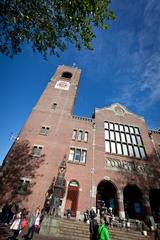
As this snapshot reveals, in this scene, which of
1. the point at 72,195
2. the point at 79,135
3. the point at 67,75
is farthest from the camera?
the point at 67,75

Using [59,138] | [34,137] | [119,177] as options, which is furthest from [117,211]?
[34,137]

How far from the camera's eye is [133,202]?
59.7ft

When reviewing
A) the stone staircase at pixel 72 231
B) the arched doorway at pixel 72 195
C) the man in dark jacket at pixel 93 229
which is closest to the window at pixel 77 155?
the arched doorway at pixel 72 195

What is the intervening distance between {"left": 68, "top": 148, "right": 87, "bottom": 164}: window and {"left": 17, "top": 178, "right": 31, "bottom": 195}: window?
5.40m

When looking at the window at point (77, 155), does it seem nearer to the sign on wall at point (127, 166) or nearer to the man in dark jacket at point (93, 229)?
the sign on wall at point (127, 166)

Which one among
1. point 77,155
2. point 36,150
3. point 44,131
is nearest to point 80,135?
point 77,155

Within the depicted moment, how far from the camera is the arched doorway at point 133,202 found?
17.2 metres

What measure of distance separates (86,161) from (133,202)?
24.7 feet

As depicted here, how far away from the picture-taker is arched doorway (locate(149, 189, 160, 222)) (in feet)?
56.8

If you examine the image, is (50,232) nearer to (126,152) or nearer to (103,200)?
(103,200)

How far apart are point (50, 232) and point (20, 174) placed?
783 centimetres

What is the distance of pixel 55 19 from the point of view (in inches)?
328

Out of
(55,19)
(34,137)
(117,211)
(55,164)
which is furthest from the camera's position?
(34,137)

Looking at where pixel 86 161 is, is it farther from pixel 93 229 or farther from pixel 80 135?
pixel 93 229
